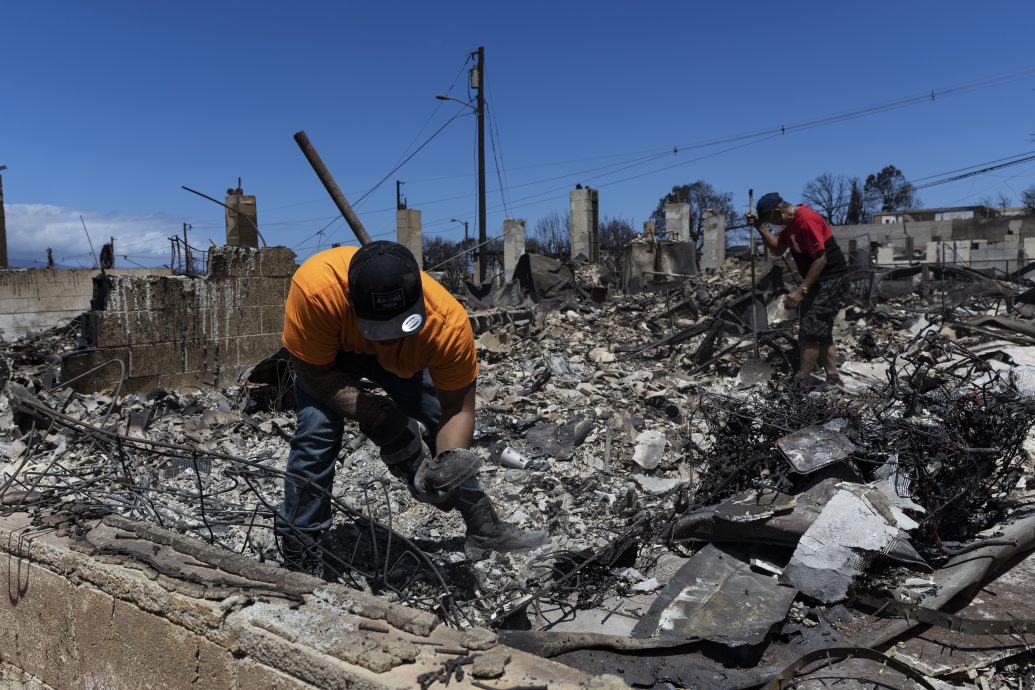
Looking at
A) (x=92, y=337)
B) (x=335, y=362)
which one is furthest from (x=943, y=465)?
(x=92, y=337)

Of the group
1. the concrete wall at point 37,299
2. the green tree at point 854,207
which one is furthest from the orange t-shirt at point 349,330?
the green tree at point 854,207

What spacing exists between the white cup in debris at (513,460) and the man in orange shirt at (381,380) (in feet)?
4.25

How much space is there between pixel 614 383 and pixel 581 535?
3018 mm

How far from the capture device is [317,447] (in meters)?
3.06

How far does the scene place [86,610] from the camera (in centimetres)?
242

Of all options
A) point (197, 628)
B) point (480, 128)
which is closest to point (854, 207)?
point (480, 128)

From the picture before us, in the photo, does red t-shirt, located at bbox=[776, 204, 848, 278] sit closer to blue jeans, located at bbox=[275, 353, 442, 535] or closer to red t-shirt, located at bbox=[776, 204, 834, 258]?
red t-shirt, located at bbox=[776, 204, 834, 258]

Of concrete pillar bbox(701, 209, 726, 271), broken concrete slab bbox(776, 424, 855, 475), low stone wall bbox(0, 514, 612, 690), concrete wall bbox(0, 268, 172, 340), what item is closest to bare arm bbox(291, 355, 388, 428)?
low stone wall bbox(0, 514, 612, 690)

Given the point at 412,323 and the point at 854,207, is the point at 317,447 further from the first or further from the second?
the point at 854,207

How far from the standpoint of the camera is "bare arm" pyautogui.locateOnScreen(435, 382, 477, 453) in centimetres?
304

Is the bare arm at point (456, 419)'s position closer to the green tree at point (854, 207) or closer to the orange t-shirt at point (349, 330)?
the orange t-shirt at point (349, 330)

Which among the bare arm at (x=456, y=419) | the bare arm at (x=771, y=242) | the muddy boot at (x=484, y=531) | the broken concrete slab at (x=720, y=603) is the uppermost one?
the bare arm at (x=771, y=242)

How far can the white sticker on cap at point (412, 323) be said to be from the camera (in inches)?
105

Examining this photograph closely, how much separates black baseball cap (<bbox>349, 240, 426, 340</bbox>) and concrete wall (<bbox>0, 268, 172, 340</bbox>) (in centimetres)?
879
